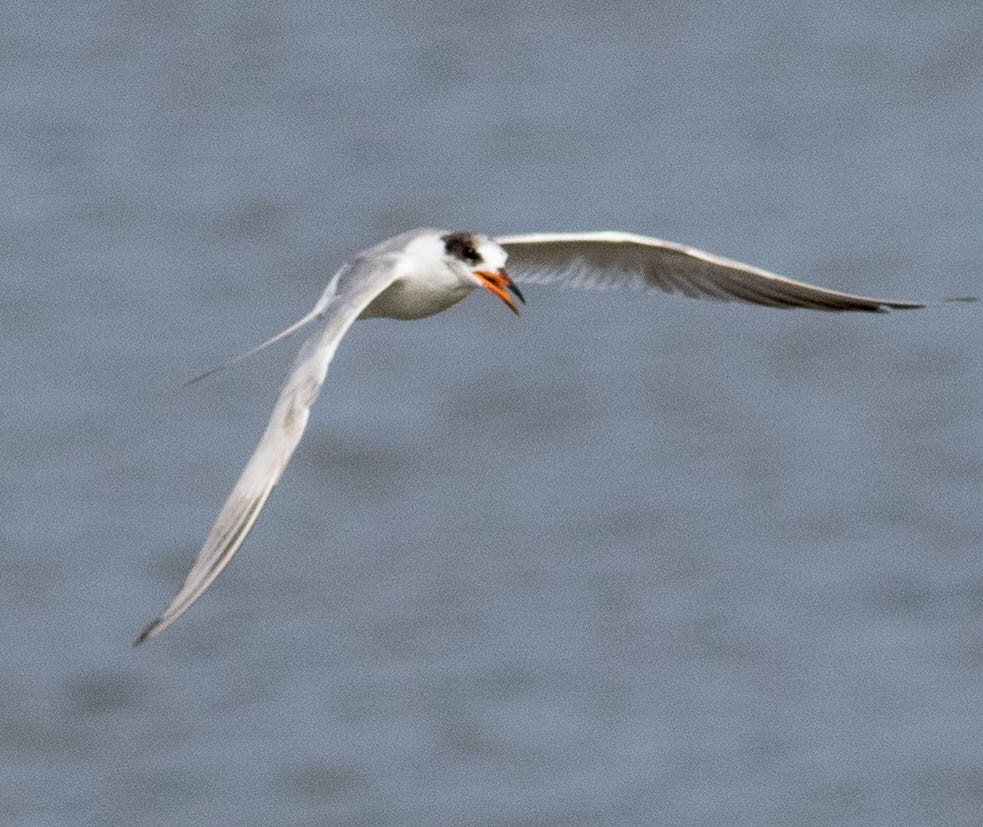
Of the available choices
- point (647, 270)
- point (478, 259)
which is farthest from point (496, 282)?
point (647, 270)

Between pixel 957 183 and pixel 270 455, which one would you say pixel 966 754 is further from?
pixel 270 455

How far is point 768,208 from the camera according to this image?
27.8 meters

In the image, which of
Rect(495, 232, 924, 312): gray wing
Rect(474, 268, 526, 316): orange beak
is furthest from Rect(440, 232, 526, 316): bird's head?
Rect(495, 232, 924, 312): gray wing

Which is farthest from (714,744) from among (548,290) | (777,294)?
(777,294)

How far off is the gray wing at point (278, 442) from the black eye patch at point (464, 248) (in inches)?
12.5

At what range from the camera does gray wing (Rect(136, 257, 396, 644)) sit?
26.7 feet

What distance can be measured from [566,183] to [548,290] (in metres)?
1.61

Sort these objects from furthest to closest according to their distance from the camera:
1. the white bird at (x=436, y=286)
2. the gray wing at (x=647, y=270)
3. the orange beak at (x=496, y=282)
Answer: the gray wing at (x=647, y=270) → the orange beak at (x=496, y=282) → the white bird at (x=436, y=286)

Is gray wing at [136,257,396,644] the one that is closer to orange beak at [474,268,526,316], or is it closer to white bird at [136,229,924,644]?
white bird at [136,229,924,644]

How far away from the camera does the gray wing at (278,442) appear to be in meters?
8.13

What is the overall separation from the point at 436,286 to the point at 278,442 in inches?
59.5

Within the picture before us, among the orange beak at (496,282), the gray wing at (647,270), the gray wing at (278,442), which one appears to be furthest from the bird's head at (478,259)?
the gray wing at (647,270)

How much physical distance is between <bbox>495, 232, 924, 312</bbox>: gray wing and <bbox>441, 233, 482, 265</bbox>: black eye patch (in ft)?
1.58

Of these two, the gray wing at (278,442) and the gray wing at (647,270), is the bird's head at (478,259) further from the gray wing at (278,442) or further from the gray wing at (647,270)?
the gray wing at (647,270)
